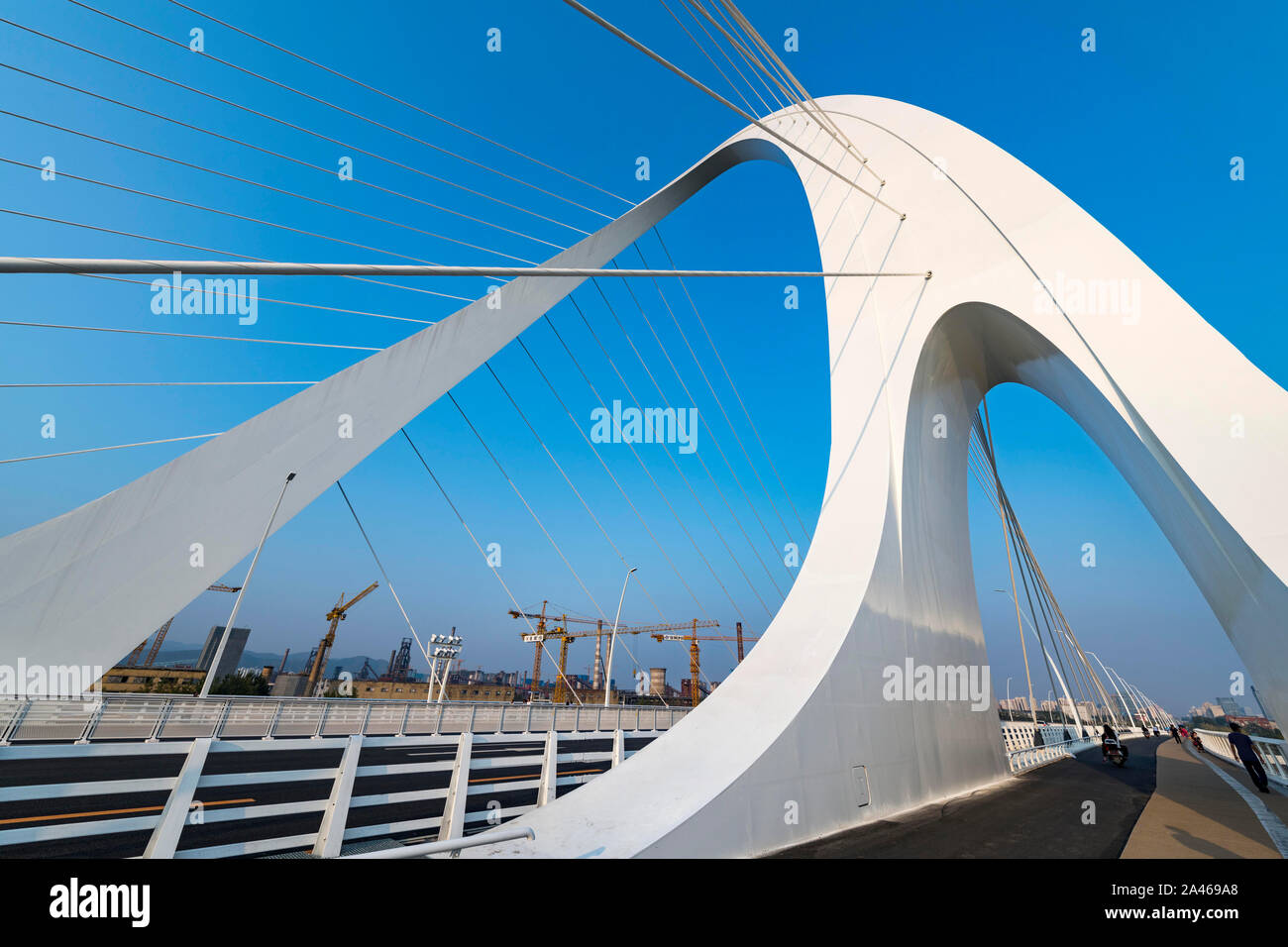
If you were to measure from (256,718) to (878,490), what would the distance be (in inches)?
619

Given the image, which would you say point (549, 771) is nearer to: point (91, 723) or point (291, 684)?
point (91, 723)

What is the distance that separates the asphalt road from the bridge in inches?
6.6

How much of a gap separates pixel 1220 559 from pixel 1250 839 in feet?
8.67

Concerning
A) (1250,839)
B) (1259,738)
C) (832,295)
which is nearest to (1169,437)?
(1250,839)

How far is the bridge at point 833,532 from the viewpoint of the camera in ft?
11.6

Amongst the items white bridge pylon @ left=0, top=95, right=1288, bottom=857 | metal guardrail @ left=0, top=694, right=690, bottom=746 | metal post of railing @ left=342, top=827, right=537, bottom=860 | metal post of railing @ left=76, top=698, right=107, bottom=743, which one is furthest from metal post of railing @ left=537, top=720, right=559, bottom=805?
Answer: metal post of railing @ left=76, top=698, right=107, bottom=743

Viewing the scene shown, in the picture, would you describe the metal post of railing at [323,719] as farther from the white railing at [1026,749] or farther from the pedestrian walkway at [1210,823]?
the pedestrian walkway at [1210,823]

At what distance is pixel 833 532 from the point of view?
20.5ft

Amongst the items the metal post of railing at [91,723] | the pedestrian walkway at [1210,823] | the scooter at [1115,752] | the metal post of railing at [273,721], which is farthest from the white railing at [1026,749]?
the metal post of railing at [91,723]

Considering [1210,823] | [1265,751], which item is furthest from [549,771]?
[1265,751]

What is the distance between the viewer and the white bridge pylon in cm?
369

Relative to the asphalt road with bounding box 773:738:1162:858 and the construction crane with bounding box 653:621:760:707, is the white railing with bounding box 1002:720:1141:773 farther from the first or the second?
the construction crane with bounding box 653:621:760:707

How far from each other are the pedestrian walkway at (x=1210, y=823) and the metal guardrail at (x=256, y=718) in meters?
11.1
